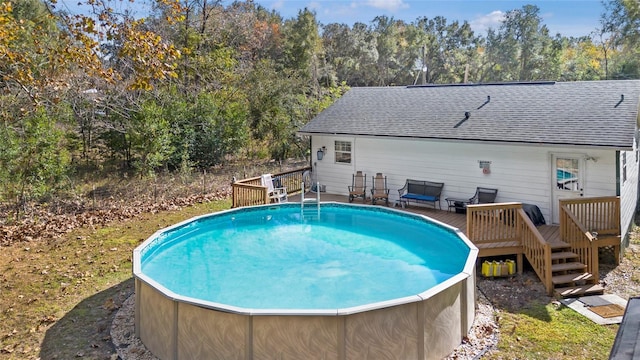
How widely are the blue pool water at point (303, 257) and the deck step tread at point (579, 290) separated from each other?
5.60ft

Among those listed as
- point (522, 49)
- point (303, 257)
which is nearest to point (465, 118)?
point (303, 257)

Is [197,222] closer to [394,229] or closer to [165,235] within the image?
[165,235]

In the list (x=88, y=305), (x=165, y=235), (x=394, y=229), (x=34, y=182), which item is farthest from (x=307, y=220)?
(x=34, y=182)

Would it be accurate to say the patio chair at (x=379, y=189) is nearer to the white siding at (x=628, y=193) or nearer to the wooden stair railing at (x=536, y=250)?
the wooden stair railing at (x=536, y=250)

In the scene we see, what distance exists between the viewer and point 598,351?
233 inches

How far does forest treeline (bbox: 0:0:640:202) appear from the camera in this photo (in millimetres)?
9180

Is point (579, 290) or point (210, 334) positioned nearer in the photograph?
point (210, 334)

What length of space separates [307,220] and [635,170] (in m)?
9.10

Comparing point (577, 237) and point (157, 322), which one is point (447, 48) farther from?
point (157, 322)

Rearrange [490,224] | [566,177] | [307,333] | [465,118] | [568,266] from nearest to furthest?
[307,333], [568,266], [490,224], [566,177], [465,118]

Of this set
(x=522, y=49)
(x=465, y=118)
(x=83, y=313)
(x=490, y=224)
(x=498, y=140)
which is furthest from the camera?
(x=522, y=49)

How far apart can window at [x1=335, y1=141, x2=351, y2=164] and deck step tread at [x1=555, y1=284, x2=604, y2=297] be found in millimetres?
7789

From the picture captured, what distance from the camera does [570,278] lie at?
8055 millimetres

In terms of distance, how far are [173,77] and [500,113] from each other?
9.23m
